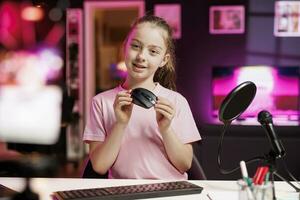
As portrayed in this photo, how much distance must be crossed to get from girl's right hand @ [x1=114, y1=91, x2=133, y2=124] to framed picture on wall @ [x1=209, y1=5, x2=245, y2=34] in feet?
12.0

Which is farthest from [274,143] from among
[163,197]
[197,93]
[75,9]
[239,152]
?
[75,9]

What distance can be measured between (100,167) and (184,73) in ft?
11.9

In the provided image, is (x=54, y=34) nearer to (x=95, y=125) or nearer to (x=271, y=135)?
(x=271, y=135)

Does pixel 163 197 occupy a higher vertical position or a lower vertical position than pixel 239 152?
higher

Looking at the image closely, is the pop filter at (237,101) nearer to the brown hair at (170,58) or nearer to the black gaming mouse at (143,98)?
the black gaming mouse at (143,98)

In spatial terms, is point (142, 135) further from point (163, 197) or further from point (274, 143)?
point (274, 143)

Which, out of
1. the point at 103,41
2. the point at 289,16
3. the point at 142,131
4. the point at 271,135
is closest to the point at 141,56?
the point at 142,131

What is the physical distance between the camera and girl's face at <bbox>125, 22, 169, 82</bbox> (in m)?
1.44

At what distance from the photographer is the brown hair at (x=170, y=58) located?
1544 millimetres

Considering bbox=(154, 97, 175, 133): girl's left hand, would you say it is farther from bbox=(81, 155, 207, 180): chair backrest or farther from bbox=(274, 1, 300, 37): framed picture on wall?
bbox=(274, 1, 300, 37): framed picture on wall

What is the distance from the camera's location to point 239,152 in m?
3.86

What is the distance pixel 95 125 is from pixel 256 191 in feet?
2.33

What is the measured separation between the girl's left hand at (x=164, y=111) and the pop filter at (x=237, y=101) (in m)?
0.19

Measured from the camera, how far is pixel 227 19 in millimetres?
4805
